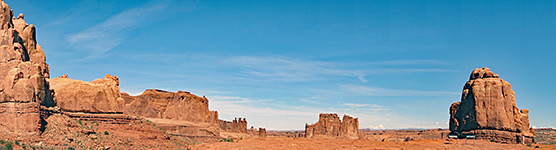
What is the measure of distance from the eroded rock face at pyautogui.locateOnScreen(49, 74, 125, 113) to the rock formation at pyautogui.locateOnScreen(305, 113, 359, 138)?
91495 millimetres

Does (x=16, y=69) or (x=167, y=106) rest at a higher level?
(x=16, y=69)

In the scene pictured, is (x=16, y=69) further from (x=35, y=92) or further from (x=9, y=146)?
(x=9, y=146)

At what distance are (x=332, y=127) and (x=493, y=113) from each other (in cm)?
9899

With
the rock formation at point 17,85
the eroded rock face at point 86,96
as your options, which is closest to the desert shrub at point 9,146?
the rock formation at point 17,85

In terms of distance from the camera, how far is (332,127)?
5728 inches

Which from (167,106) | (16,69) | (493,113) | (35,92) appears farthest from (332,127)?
(16,69)

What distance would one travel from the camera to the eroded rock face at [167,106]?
10600 cm

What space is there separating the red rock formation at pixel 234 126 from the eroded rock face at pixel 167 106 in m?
34.4

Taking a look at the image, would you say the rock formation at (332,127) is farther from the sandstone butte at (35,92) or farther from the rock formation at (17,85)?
the rock formation at (17,85)

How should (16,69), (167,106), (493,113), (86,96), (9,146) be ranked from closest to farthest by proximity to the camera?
(9,146), (16,69), (493,113), (86,96), (167,106)

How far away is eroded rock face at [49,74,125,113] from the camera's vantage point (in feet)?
179

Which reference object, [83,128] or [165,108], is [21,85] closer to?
[83,128]

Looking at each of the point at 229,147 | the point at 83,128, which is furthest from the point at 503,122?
the point at 83,128

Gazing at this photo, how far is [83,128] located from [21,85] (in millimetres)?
10732
